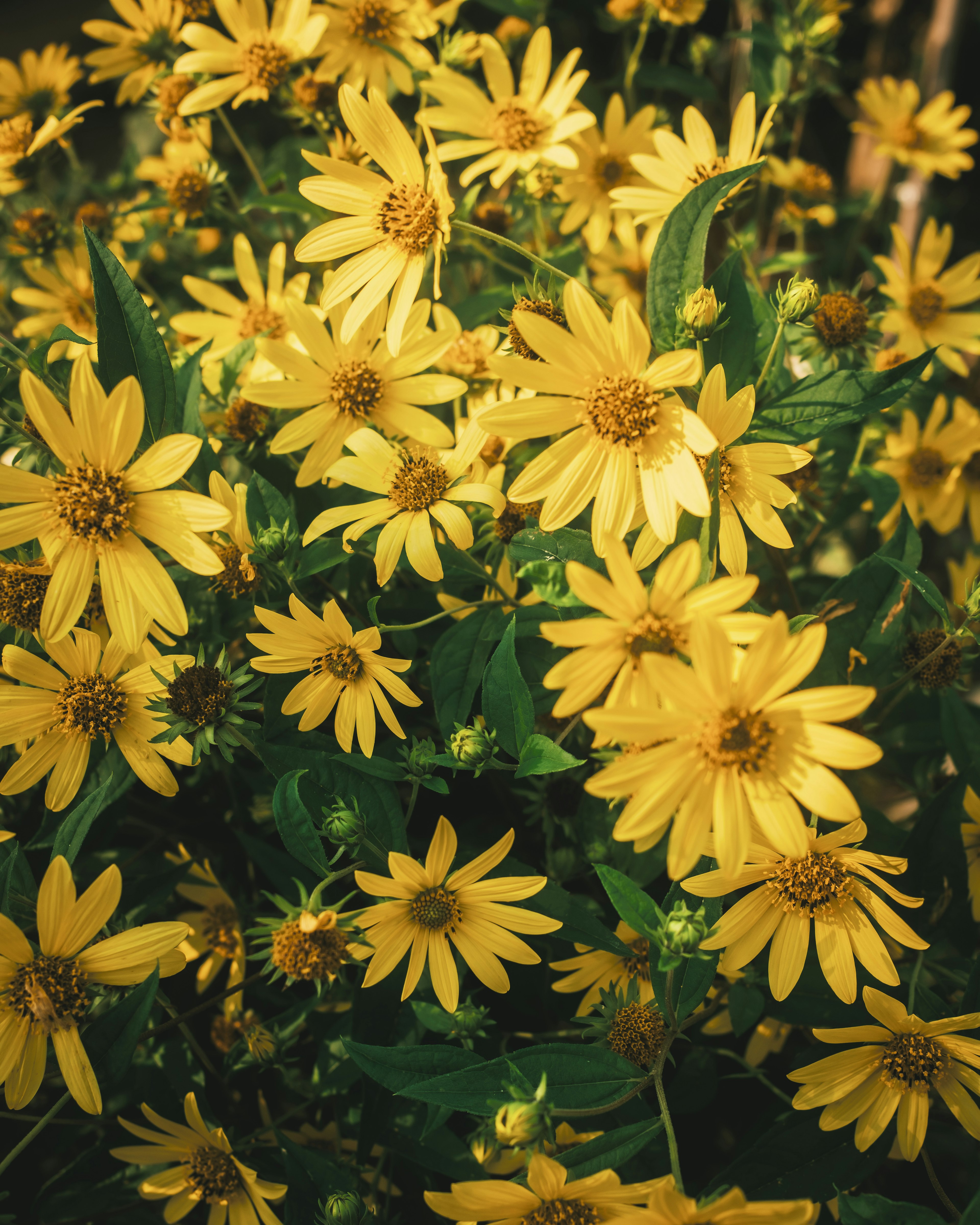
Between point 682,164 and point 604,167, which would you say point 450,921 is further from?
point 604,167

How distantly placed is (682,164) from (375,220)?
0.65 metres

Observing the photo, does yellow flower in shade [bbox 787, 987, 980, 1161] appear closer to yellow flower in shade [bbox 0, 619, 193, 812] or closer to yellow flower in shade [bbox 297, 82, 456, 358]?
yellow flower in shade [bbox 0, 619, 193, 812]

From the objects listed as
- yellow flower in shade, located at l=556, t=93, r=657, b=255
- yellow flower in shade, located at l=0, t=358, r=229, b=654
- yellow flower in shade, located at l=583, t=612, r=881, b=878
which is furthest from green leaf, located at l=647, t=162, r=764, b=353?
yellow flower in shade, located at l=556, t=93, r=657, b=255

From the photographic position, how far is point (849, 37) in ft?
9.83

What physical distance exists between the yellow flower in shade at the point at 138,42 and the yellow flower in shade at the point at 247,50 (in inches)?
8.6

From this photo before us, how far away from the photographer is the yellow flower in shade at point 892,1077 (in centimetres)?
105

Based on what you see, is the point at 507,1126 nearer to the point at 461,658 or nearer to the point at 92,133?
the point at 461,658

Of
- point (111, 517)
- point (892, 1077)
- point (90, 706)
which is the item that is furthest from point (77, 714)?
point (892, 1077)

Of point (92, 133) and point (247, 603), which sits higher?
point (92, 133)

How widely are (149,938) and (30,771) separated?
324 mm

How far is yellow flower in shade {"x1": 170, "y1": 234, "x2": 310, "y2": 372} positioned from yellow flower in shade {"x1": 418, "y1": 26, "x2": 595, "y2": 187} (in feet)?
1.38

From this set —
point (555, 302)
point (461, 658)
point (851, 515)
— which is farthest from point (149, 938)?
point (851, 515)

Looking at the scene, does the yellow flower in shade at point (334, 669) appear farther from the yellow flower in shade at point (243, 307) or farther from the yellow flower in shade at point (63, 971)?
the yellow flower in shade at point (243, 307)

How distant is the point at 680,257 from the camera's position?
3.72 feet
